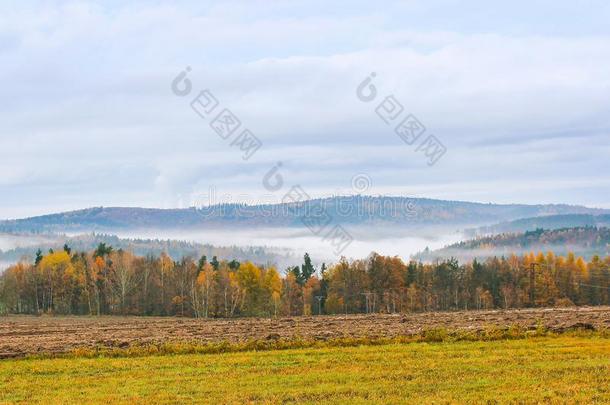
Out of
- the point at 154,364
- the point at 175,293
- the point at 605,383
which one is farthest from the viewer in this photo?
the point at 175,293

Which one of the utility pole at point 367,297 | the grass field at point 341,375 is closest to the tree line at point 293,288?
the utility pole at point 367,297

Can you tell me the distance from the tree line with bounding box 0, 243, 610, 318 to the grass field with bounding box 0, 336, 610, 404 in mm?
89332

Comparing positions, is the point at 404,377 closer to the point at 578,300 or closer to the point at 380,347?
the point at 380,347

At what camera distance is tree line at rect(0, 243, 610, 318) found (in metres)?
139

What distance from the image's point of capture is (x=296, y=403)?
27.7 m

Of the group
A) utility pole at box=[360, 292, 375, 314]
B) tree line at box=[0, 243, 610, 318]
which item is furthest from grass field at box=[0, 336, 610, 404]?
tree line at box=[0, 243, 610, 318]

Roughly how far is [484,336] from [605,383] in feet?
63.0

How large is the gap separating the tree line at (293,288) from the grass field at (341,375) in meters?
89.3

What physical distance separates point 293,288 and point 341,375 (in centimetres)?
12305

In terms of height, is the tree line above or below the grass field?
above

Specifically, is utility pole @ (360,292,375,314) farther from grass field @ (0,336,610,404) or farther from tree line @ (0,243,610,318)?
grass field @ (0,336,610,404)

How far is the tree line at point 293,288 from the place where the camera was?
139 metres

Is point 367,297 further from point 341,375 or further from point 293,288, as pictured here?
point 341,375

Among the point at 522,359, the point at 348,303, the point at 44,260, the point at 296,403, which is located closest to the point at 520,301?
the point at 348,303
